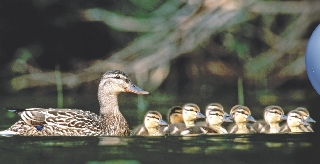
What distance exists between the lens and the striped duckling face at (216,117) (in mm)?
6938

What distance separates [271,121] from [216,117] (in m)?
0.35

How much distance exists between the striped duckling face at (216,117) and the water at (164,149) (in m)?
0.19

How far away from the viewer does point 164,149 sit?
6.31 m

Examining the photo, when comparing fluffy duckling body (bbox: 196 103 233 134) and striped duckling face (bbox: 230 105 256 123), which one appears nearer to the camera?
fluffy duckling body (bbox: 196 103 233 134)

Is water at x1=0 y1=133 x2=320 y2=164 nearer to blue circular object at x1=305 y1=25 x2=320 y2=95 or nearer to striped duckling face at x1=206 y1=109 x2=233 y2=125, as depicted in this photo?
striped duckling face at x1=206 y1=109 x2=233 y2=125

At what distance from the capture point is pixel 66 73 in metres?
8.88

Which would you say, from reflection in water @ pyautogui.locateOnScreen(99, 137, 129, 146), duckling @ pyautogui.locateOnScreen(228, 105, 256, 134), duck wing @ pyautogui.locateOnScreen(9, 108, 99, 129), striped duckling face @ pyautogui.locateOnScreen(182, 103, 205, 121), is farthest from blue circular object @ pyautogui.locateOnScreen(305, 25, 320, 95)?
duck wing @ pyautogui.locateOnScreen(9, 108, 99, 129)

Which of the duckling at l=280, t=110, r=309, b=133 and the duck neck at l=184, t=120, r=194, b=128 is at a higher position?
the duck neck at l=184, t=120, r=194, b=128

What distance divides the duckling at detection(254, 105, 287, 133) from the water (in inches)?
7.3

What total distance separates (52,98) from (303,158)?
343 centimetres

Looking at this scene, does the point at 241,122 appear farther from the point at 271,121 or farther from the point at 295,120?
the point at 295,120

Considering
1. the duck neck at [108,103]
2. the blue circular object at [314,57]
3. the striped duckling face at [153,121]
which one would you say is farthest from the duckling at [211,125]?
the blue circular object at [314,57]

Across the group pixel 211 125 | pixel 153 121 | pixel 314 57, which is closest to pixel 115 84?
pixel 153 121

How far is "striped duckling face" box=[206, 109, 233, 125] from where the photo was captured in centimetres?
694
